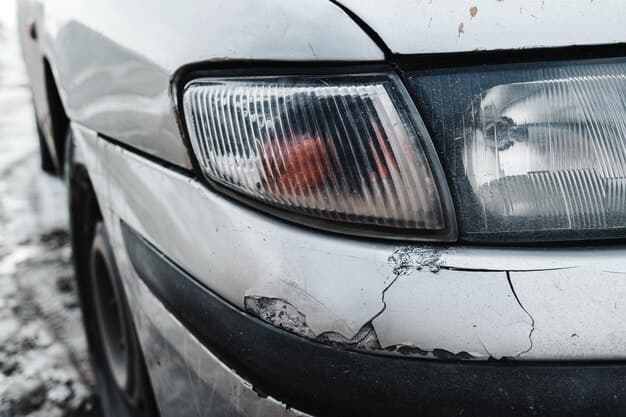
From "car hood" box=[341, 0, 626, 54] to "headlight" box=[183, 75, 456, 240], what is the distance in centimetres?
7

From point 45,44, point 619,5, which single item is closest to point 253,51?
point 619,5

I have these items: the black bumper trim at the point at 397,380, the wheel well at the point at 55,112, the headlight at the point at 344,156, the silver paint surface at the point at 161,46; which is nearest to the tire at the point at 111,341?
the silver paint surface at the point at 161,46

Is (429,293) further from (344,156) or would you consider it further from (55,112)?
(55,112)

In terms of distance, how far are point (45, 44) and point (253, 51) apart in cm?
131

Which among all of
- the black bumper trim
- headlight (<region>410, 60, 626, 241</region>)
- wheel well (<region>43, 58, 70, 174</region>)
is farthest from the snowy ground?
headlight (<region>410, 60, 626, 241</region>)

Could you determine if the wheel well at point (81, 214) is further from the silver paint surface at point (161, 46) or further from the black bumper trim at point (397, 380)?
the black bumper trim at point (397, 380)

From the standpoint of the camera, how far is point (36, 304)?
3029 mm

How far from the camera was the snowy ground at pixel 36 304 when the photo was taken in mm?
2406

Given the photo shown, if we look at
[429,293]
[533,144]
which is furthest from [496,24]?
[429,293]

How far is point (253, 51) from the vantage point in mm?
1066

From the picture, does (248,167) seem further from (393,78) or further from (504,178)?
(504,178)

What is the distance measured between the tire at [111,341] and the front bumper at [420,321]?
0.77 meters

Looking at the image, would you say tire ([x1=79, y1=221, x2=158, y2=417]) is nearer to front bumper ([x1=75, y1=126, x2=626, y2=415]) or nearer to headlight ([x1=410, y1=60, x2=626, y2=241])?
front bumper ([x1=75, y1=126, x2=626, y2=415])

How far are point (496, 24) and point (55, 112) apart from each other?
6.34 ft
